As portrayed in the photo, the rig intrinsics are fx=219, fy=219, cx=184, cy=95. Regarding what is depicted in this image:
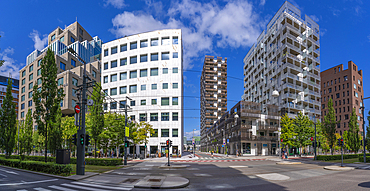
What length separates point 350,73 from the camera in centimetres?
9556

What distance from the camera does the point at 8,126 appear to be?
31.0m

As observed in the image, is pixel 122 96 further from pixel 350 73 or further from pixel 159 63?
pixel 350 73

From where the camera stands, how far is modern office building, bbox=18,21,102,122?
73.0 meters

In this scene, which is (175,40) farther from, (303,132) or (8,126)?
(8,126)

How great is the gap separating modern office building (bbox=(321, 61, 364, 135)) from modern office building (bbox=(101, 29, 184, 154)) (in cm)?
7832

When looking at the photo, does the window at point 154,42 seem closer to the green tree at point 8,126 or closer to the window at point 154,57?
the window at point 154,57

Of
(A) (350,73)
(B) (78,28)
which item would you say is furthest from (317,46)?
(B) (78,28)

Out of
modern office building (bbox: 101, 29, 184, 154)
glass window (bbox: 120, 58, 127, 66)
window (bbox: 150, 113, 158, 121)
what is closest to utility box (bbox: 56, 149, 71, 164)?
modern office building (bbox: 101, 29, 184, 154)

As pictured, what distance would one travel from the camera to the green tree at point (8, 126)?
30.7 meters

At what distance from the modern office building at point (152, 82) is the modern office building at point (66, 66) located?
613 inches

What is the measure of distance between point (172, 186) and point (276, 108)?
62.7 m

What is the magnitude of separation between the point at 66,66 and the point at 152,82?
4271 cm

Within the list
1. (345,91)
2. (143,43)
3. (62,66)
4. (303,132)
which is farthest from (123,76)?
(345,91)

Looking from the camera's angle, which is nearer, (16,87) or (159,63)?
(159,63)
